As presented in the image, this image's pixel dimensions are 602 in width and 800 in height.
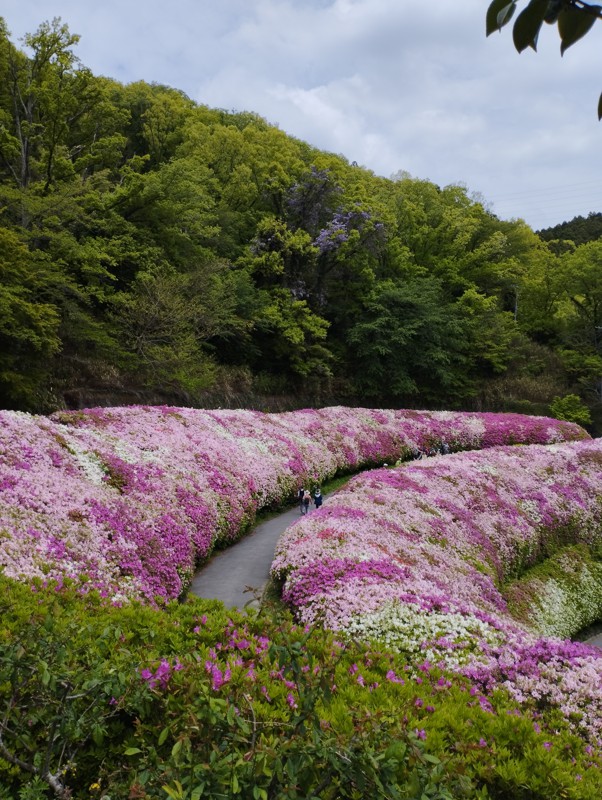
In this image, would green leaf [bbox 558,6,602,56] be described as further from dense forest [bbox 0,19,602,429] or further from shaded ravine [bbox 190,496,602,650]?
dense forest [bbox 0,19,602,429]

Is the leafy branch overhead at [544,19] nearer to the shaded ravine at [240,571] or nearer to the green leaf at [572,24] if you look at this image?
the green leaf at [572,24]

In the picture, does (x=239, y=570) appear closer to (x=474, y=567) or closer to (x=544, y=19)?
(x=474, y=567)

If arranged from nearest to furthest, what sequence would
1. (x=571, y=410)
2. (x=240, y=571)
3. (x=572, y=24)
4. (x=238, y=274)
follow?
1. (x=572, y=24)
2. (x=240, y=571)
3. (x=238, y=274)
4. (x=571, y=410)

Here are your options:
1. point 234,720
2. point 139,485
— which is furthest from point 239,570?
point 234,720

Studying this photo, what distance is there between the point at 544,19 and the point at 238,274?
30.0 m

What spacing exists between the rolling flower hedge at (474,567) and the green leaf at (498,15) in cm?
445

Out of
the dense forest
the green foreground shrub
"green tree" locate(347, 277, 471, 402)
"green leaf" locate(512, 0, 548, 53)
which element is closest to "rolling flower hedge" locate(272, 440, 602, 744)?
the green foreground shrub

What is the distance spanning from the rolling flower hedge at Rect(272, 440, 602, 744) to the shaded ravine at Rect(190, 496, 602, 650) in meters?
0.87

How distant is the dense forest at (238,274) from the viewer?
21422mm

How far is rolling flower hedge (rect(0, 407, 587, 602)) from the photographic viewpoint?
902 centimetres

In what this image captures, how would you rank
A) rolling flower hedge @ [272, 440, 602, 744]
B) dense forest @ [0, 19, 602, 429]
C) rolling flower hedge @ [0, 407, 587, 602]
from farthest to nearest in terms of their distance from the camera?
dense forest @ [0, 19, 602, 429]
rolling flower hedge @ [0, 407, 587, 602]
rolling flower hedge @ [272, 440, 602, 744]

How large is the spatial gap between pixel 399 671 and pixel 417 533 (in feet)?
23.9

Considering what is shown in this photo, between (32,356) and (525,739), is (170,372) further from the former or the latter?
(525,739)

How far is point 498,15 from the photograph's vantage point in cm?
125
